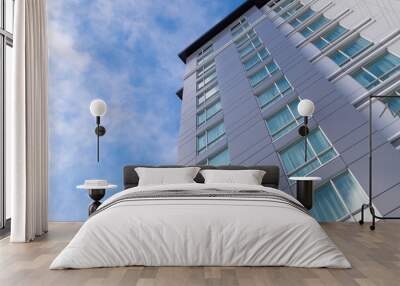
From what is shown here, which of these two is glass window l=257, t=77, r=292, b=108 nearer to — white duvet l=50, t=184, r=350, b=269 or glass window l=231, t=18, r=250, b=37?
glass window l=231, t=18, r=250, b=37

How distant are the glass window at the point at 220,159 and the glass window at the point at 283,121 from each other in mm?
763

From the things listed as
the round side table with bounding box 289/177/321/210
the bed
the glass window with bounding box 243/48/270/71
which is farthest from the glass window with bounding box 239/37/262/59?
the bed

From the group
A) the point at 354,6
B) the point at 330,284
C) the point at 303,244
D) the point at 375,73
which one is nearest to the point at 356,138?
the point at 375,73

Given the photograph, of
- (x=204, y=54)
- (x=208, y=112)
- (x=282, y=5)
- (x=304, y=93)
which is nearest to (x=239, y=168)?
(x=304, y=93)

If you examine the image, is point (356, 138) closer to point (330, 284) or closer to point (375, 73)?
point (375, 73)

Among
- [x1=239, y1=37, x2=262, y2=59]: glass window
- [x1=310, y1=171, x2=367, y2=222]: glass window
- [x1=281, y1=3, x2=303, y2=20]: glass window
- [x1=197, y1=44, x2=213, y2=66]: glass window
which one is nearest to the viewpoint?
[x1=310, y1=171, x2=367, y2=222]: glass window

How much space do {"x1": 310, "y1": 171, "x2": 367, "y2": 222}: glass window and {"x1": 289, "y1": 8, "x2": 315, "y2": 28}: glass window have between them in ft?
14.0

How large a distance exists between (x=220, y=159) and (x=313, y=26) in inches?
145

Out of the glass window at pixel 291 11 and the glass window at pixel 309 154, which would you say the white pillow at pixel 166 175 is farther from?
the glass window at pixel 291 11

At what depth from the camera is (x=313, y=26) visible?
9.62 meters

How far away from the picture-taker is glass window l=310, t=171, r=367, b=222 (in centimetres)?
668

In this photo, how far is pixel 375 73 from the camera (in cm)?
734

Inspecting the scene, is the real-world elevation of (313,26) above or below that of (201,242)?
above

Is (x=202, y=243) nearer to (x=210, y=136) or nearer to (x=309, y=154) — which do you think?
(x=309, y=154)
